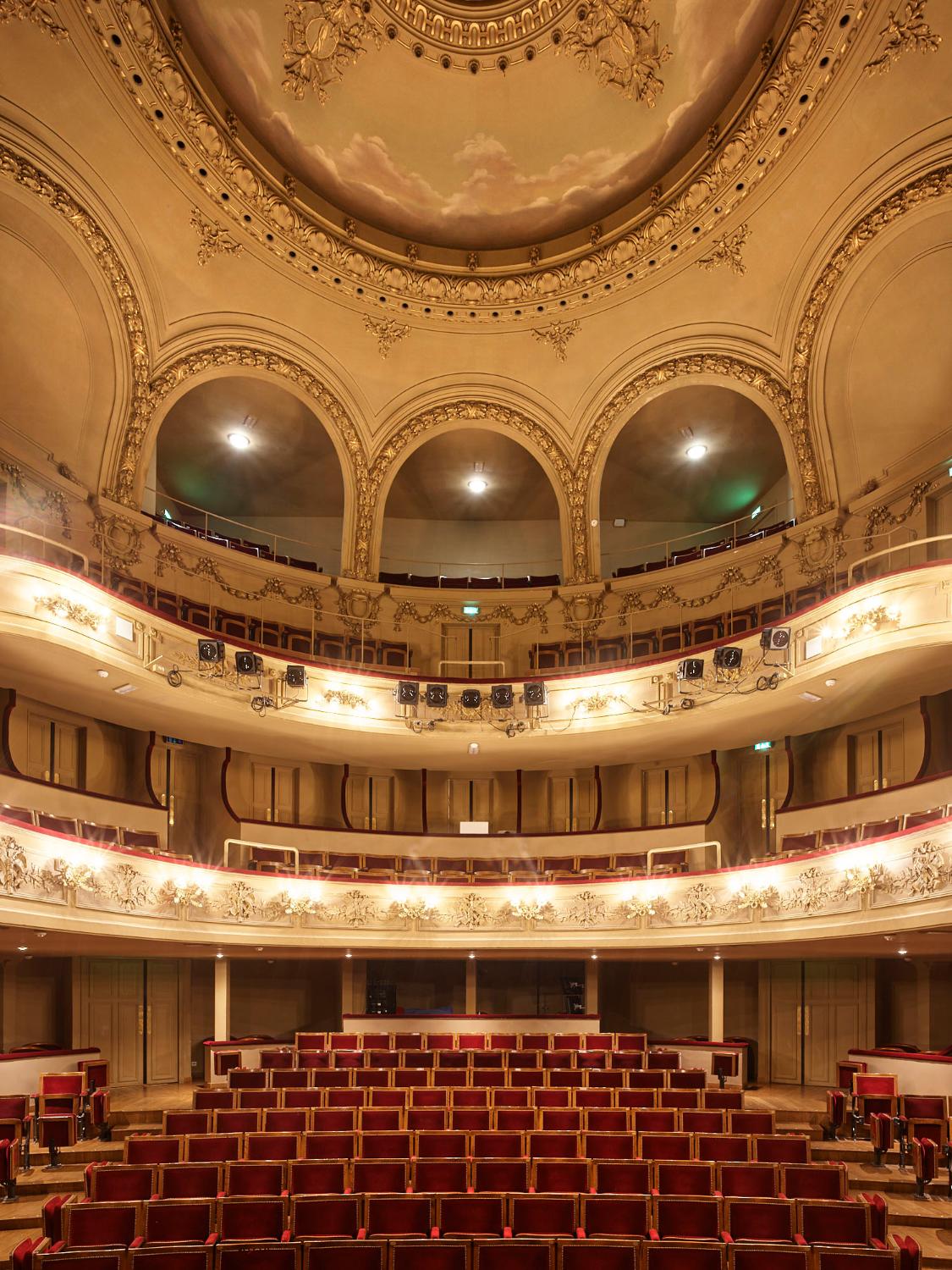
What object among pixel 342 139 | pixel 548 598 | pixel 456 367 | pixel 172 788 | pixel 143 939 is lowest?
pixel 143 939

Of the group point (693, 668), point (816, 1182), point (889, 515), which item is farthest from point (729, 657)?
point (816, 1182)

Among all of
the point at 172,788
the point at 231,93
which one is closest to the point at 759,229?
the point at 231,93

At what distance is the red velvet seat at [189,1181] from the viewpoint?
577 centimetres

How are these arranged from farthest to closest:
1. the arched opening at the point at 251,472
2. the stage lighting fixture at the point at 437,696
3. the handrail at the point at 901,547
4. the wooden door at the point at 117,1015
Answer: the arched opening at the point at 251,472, the stage lighting fixture at the point at 437,696, the wooden door at the point at 117,1015, the handrail at the point at 901,547

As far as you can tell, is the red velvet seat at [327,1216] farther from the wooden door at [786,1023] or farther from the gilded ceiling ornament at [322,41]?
the gilded ceiling ornament at [322,41]

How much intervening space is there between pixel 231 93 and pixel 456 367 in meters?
4.38

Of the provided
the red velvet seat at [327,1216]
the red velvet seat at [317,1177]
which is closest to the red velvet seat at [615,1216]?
the red velvet seat at [327,1216]

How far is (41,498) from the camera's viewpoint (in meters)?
11.0

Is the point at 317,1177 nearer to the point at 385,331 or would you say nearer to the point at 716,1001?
the point at 716,1001

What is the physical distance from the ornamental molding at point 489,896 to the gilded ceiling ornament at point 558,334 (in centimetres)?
707

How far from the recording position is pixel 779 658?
34.3ft

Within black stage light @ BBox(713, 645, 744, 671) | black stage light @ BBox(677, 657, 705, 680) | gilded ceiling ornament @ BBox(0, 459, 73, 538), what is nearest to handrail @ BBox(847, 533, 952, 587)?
black stage light @ BBox(713, 645, 744, 671)

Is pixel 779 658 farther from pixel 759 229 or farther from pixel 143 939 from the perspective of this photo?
pixel 143 939

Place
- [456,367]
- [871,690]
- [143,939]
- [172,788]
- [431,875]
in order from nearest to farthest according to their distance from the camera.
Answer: [143,939]
[871,690]
[431,875]
[172,788]
[456,367]
